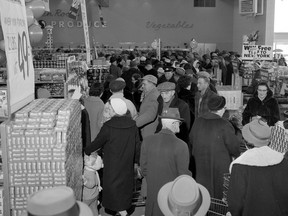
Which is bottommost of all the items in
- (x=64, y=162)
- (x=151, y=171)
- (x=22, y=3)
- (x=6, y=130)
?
(x=151, y=171)

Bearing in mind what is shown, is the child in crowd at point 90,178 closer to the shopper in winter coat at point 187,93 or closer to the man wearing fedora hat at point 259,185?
the man wearing fedora hat at point 259,185

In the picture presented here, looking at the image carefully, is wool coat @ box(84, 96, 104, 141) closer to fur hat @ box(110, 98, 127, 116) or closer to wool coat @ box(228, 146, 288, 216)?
fur hat @ box(110, 98, 127, 116)

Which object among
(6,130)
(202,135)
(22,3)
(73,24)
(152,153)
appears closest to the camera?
(6,130)

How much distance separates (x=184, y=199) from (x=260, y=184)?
881 mm

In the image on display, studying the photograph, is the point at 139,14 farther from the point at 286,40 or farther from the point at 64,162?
the point at 64,162

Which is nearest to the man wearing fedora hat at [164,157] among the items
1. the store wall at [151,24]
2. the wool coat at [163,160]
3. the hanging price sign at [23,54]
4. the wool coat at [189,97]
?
the wool coat at [163,160]

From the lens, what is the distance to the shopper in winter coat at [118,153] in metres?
4.85

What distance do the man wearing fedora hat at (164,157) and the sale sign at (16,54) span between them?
4.11 ft

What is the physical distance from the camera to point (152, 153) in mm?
4176

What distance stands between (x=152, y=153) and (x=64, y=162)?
1.07 meters

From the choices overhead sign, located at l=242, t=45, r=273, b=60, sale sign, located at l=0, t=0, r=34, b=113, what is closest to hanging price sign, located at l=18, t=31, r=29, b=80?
sale sign, located at l=0, t=0, r=34, b=113

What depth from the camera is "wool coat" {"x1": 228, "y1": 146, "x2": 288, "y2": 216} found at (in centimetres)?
322

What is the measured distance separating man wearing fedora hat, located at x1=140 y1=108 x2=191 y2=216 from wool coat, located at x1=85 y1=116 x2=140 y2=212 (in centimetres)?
65

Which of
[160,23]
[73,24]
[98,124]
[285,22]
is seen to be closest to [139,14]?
[160,23]
